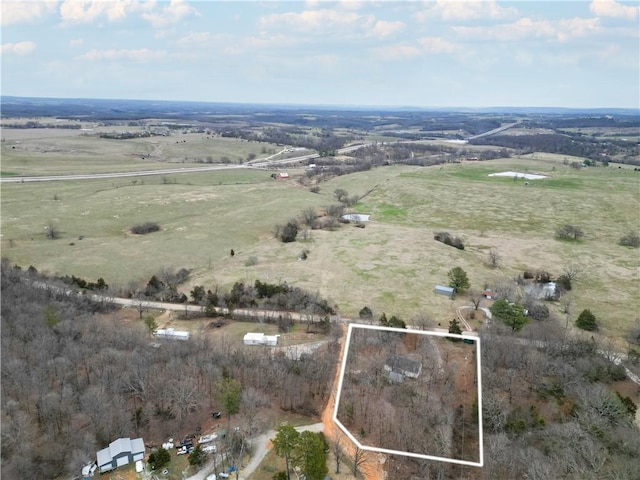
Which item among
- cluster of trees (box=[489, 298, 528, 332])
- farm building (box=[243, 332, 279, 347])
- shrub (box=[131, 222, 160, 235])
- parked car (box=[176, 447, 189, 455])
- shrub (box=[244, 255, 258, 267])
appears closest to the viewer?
parked car (box=[176, 447, 189, 455])

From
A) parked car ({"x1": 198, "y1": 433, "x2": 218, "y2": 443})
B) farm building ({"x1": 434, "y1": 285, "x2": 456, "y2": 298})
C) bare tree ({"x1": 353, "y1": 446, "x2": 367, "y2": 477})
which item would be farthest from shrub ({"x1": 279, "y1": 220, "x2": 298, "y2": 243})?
bare tree ({"x1": 353, "y1": 446, "x2": 367, "y2": 477})

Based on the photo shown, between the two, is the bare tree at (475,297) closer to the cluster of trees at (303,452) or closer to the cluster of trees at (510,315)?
the cluster of trees at (510,315)

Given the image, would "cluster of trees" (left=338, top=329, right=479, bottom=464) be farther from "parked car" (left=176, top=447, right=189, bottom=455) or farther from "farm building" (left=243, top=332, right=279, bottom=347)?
"farm building" (left=243, top=332, right=279, bottom=347)

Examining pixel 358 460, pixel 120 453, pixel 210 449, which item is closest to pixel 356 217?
pixel 210 449

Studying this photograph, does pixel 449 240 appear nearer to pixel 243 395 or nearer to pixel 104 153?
pixel 243 395

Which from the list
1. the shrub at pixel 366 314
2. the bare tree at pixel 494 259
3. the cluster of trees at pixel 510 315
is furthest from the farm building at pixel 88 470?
the bare tree at pixel 494 259

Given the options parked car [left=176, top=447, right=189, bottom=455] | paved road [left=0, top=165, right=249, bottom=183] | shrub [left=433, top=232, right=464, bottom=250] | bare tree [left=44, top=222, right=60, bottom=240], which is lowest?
parked car [left=176, top=447, right=189, bottom=455]
